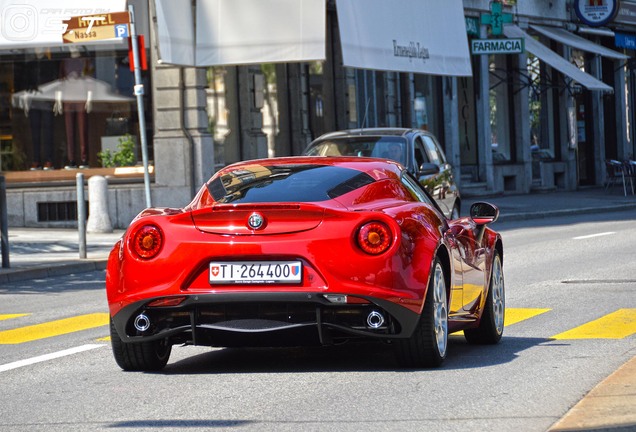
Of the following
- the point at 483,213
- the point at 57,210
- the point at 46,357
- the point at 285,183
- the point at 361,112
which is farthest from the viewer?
the point at 361,112

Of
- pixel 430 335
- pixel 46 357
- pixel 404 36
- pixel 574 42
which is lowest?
pixel 46 357

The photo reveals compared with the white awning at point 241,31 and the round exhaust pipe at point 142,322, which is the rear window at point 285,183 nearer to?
the round exhaust pipe at point 142,322

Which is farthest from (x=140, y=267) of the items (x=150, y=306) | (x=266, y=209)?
(x=266, y=209)

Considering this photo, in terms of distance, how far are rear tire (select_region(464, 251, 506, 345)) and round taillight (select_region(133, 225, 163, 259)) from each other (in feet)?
8.03

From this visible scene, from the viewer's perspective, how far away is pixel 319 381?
820 cm

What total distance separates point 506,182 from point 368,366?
33.1m

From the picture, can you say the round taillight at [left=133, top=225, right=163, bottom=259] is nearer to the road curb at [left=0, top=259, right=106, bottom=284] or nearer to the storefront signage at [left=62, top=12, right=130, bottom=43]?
the road curb at [left=0, top=259, right=106, bottom=284]

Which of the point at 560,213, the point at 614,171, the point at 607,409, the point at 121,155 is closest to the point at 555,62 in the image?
the point at 614,171

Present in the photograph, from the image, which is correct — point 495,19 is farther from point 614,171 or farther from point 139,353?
point 139,353

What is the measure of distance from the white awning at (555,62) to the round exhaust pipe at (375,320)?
31.2m

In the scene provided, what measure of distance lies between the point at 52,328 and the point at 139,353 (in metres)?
3.57

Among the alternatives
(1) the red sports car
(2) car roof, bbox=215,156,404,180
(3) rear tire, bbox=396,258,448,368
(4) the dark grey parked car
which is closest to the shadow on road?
(3) rear tire, bbox=396,258,448,368

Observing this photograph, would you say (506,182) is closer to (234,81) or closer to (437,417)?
(234,81)

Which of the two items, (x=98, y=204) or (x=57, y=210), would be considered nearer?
(x=98, y=204)
